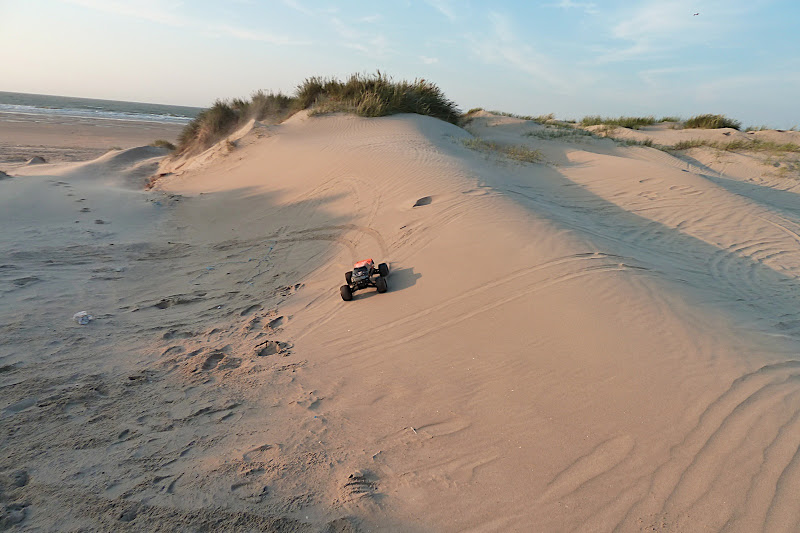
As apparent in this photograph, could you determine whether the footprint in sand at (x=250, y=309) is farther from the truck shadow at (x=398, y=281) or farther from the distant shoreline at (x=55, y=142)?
the distant shoreline at (x=55, y=142)

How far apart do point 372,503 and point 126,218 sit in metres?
7.58

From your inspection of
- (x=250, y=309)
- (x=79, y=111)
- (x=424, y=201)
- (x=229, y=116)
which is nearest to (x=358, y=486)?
(x=250, y=309)

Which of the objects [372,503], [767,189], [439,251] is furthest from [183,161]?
[767,189]

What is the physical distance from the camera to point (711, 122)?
63.5 ft

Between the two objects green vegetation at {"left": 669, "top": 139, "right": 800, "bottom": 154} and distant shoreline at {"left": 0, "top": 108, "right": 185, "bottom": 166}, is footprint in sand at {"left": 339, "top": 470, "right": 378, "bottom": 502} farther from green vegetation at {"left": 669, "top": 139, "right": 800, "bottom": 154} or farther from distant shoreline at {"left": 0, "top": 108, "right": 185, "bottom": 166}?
green vegetation at {"left": 669, "top": 139, "right": 800, "bottom": 154}

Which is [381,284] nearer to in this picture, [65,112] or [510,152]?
[510,152]

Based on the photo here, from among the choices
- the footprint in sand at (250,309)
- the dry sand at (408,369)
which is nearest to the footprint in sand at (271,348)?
the dry sand at (408,369)

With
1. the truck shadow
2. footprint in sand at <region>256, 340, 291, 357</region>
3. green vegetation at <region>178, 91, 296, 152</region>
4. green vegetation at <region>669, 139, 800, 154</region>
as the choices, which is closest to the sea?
green vegetation at <region>178, 91, 296, 152</region>

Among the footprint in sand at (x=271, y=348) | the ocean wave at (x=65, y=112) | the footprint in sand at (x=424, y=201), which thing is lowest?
the footprint in sand at (x=271, y=348)

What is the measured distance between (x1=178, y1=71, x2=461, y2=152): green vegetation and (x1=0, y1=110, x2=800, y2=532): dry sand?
21.2 feet

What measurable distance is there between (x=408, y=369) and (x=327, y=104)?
37.2 feet

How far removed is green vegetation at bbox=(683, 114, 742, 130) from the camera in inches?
757

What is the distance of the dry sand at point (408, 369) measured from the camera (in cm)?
234

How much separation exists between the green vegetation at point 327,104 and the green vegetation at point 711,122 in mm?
11756
